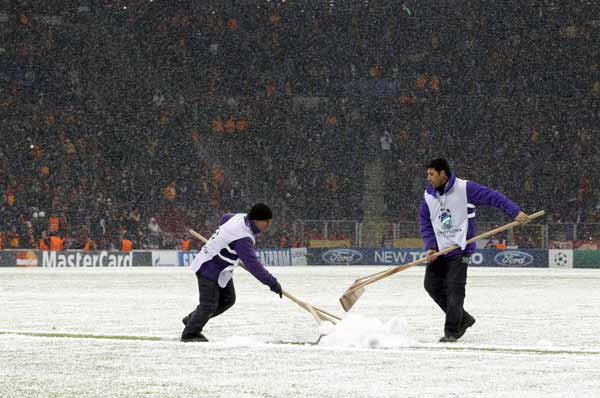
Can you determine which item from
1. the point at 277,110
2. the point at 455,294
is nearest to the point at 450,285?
the point at 455,294

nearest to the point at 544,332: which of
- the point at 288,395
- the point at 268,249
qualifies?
the point at 288,395

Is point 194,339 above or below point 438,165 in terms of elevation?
below

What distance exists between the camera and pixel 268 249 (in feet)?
144

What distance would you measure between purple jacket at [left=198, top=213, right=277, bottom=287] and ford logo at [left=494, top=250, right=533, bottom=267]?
32.7 m

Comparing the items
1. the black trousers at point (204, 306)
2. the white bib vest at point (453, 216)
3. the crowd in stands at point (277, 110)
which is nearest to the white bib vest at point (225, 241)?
the black trousers at point (204, 306)

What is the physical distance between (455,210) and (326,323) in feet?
7.05

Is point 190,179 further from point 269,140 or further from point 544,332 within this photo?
point 544,332

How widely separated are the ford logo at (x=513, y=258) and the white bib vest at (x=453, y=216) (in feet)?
103

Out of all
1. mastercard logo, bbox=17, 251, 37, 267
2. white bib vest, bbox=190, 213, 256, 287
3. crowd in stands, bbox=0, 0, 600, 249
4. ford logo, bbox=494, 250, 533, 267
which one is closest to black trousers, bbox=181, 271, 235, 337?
white bib vest, bbox=190, 213, 256, 287

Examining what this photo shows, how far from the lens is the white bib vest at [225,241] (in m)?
12.2

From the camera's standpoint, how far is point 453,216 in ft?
43.7

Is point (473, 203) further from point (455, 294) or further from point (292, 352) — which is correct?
point (292, 352)

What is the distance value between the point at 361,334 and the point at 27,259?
3114 centimetres

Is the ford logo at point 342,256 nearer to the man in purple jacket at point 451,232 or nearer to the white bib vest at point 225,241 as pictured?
the man in purple jacket at point 451,232
